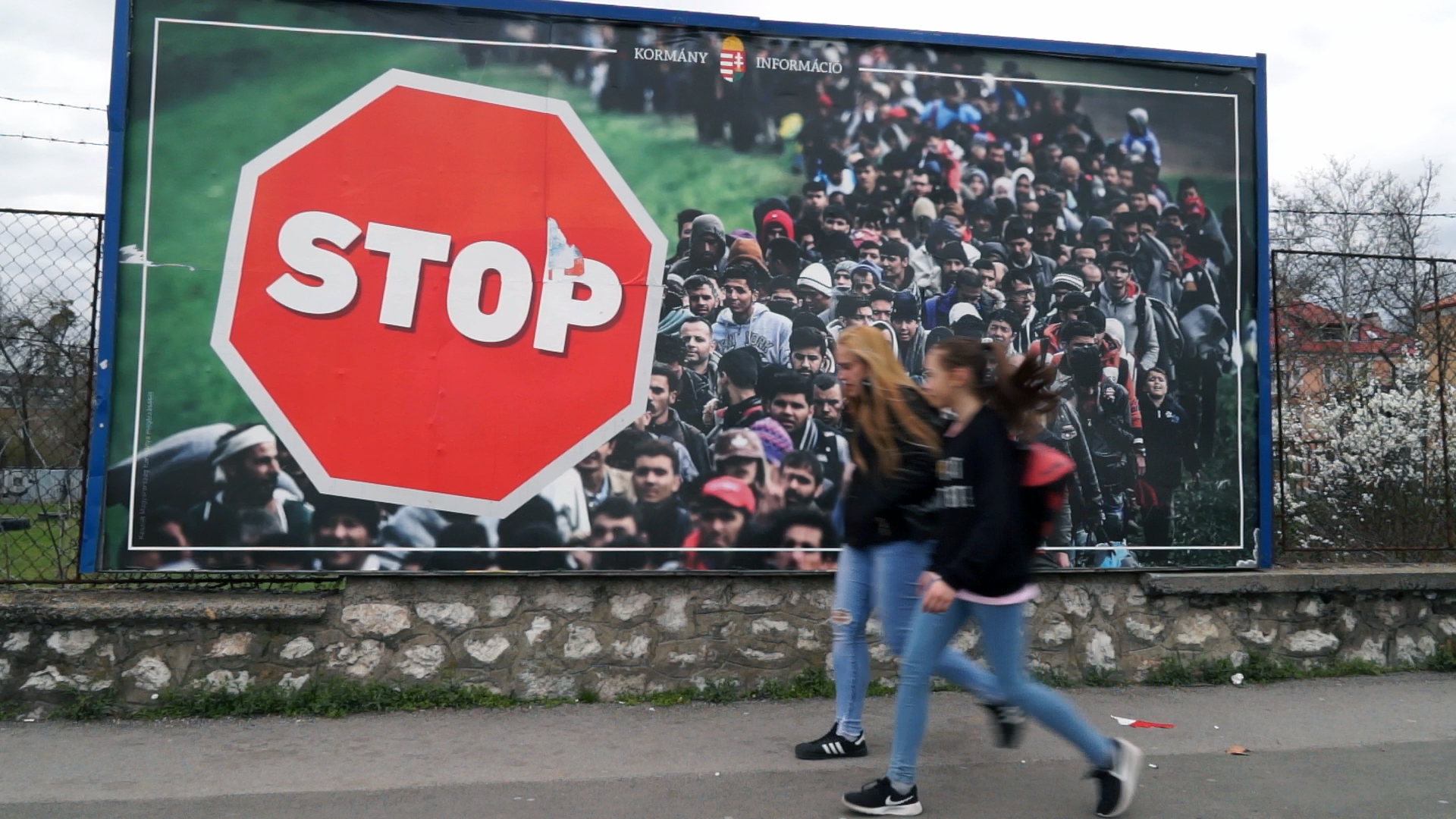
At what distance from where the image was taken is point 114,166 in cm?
523

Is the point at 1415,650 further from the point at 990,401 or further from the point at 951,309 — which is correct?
the point at 990,401

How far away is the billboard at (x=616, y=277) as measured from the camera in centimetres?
532

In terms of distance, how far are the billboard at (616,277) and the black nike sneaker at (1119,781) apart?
207cm

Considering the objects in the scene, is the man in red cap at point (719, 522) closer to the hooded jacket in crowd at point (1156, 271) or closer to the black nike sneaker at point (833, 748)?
the black nike sneaker at point (833, 748)

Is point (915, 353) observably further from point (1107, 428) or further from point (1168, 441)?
point (1168, 441)

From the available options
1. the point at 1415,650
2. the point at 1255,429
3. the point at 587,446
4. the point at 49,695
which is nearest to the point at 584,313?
the point at 587,446

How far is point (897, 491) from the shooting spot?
13.6 feet

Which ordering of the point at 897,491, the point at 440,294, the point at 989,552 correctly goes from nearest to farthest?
the point at 989,552
the point at 897,491
the point at 440,294

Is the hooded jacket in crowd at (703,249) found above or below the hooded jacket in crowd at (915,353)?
above

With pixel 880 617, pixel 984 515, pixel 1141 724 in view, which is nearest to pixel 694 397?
pixel 880 617

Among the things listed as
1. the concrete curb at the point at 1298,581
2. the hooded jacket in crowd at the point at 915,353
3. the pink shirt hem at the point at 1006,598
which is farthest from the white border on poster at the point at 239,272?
the pink shirt hem at the point at 1006,598

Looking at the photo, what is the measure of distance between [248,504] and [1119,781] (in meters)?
4.16

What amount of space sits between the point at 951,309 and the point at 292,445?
11.6ft

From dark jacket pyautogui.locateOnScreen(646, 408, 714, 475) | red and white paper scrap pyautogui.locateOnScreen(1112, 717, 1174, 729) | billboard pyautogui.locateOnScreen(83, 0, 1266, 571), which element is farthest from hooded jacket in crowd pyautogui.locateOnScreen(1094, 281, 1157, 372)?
dark jacket pyautogui.locateOnScreen(646, 408, 714, 475)
